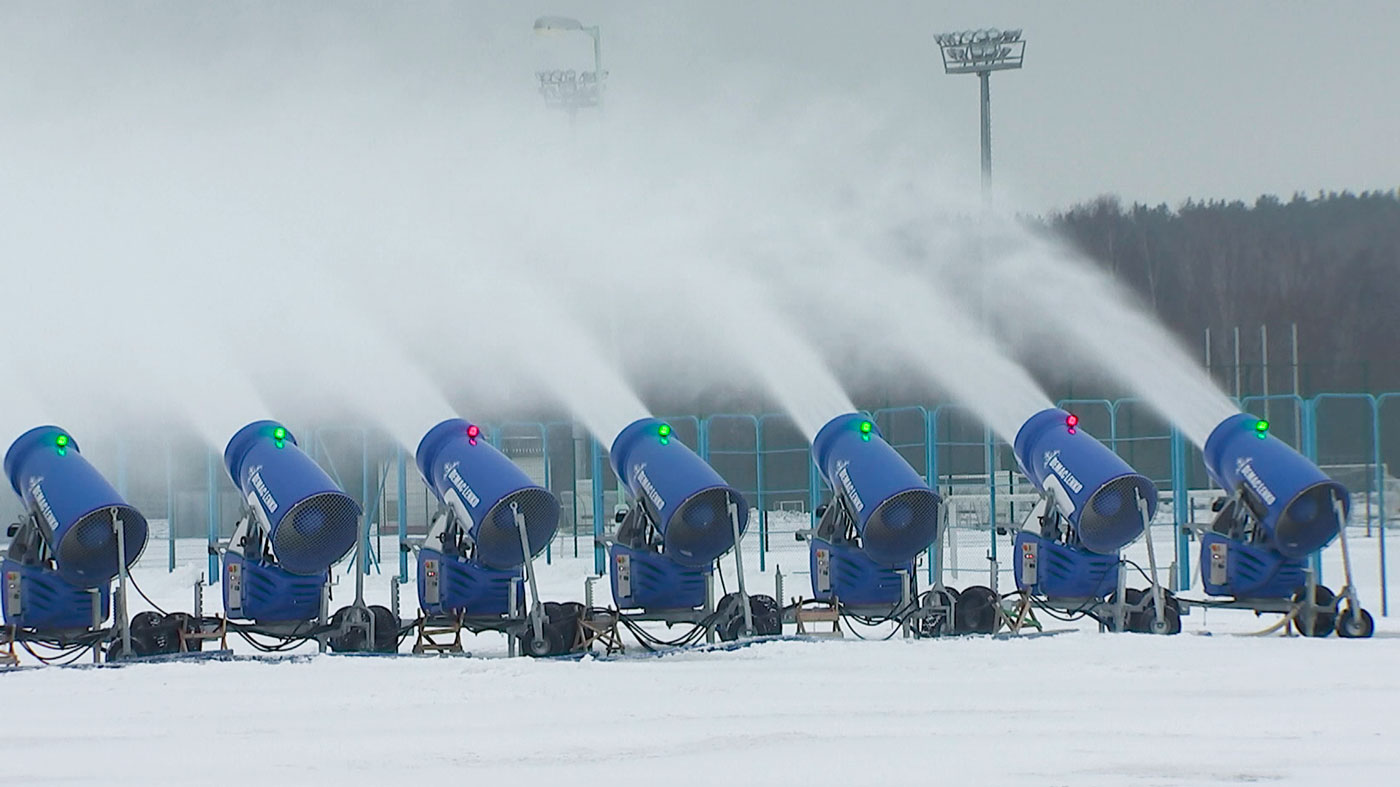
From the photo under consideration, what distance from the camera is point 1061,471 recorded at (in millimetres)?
19250

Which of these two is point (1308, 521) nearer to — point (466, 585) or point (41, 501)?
point (466, 585)

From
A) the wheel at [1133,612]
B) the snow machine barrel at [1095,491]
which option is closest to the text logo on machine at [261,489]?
the snow machine barrel at [1095,491]

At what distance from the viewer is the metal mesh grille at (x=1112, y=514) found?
62.2ft

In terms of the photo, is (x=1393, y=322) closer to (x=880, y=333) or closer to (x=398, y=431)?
(x=880, y=333)

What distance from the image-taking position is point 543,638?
17641 millimetres

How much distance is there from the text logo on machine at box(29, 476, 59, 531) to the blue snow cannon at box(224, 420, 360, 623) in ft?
5.22

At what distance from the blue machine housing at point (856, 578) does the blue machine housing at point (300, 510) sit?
4.77m

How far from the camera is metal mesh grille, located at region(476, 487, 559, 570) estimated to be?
17688 mm

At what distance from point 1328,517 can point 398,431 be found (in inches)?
663

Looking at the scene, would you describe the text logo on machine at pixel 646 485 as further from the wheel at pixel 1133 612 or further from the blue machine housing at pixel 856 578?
the wheel at pixel 1133 612

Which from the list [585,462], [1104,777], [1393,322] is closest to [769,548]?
[585,462]

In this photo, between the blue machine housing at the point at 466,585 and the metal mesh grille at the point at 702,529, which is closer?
the blue machine housing at the point at 466,585

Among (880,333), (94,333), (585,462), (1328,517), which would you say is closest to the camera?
(1328,517)

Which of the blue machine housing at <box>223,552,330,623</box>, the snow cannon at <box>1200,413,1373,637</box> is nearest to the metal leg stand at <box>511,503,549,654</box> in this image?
the blue machine housing at <box>223,552,330,623</box>
